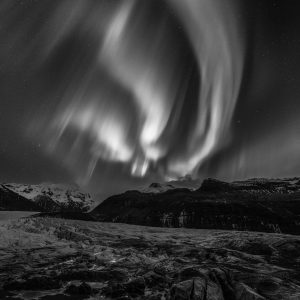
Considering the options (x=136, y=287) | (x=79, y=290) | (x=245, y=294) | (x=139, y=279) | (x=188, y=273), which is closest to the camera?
(x=245, y=294)

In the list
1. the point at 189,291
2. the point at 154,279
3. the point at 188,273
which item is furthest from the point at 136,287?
the point at 189,291

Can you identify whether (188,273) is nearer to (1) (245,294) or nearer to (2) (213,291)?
(2) (213,291)

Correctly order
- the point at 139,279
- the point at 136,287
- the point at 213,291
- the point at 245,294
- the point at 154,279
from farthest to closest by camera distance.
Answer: the point at 154,279 → the point at 139,279 → the point at 136,287 → the point at 213,291 → the point at 245,294

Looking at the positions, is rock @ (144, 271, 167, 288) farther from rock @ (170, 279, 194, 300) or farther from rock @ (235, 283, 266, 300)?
rock @ (235, 283, 266, 300)

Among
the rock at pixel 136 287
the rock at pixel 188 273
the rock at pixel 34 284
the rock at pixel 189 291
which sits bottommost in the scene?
the rock at pixel 34 284

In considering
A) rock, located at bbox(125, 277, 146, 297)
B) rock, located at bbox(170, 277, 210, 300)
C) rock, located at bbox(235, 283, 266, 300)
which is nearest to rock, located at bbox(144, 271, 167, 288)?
rock, located at bbox(125, 277, 146, 297)

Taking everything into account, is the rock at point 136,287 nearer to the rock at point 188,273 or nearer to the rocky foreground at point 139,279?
the rocky foreground at point 139,279

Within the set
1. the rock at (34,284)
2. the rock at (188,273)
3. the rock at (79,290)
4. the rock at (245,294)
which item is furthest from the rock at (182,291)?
the rock at (34,284)

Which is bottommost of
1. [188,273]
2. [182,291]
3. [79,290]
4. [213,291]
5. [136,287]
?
[79,290]

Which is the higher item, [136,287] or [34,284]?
[136,287]

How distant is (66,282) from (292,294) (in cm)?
2452

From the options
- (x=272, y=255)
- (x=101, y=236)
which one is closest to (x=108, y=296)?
(x=272, y=255)

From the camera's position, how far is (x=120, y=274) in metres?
41.0

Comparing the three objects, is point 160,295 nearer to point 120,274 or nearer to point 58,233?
point 120,274
